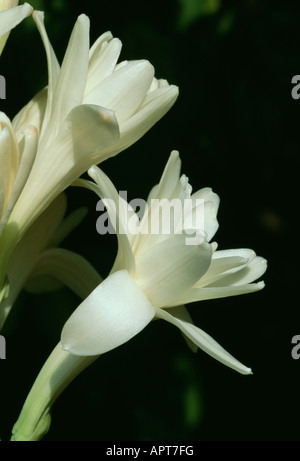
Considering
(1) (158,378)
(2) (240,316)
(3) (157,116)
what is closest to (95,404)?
(1) (158,378)

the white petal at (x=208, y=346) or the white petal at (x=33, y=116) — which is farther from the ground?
the white petal at (x=33, y=116)

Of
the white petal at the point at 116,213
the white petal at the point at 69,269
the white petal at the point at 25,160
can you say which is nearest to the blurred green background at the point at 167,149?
the white petal at the point at 69,269

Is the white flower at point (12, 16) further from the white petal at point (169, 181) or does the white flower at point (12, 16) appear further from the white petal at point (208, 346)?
the white petal at point (208, 346)

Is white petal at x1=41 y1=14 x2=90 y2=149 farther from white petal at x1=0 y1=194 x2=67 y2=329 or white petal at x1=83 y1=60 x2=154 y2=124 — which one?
white petal at x1=0 y1=194 x2=67 y2=329

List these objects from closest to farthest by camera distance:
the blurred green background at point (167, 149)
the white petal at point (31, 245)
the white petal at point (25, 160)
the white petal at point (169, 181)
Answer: the white petal at point (25, 160)
the white petal at point (169, 181)
the white petal at point (31, 245)
the blurred green background at point (167, 149)

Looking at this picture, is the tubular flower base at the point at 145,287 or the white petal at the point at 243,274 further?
the white petal at the point at 243,274

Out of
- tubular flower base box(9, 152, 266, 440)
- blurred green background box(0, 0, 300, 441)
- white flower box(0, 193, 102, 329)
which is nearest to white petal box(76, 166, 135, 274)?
tubular flower base box(9, 152, 266, 440)
